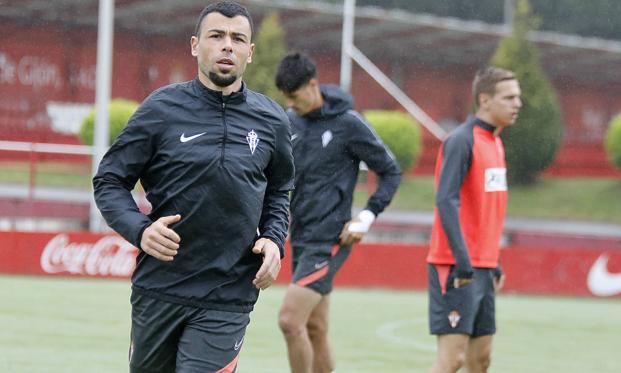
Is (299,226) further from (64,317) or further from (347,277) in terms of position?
(347,277)

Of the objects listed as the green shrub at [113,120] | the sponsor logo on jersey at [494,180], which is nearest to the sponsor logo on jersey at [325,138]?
the sponsor logo on jersey at [494,180]

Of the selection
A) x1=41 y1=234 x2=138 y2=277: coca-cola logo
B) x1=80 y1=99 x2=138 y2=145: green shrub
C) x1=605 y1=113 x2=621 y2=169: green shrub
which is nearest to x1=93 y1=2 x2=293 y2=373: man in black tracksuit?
x1=41 y1=234 x2=138 y2=277: coca-cola logo

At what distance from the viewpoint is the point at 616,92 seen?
47875 millimetres

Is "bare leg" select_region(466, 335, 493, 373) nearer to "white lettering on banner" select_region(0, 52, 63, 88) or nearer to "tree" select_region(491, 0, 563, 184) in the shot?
"white lettering on banner" select_region(0, 52, 63, 88)

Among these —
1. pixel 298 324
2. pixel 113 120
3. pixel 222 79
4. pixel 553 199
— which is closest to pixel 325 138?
pixel 298 324

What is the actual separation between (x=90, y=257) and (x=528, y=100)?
22.9 m

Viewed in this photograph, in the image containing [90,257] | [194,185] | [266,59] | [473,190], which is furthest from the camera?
[266,59]

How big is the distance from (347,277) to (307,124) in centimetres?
1052

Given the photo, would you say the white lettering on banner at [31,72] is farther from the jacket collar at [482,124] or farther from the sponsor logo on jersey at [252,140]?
the sponsor logo on jersey at [252,140]

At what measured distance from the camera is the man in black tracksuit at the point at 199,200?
4969 mm

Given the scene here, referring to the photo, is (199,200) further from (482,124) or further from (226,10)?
(482,124)

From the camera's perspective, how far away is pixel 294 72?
8.16 metres

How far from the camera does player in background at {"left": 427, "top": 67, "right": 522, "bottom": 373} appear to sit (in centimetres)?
707

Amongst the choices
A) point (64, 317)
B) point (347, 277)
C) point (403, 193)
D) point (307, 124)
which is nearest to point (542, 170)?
point (403, 193)
